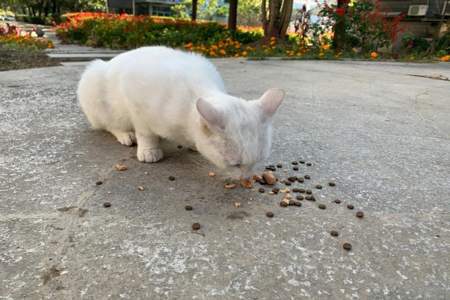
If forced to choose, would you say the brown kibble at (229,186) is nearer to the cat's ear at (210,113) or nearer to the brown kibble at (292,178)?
the brown kibble at (292,178)

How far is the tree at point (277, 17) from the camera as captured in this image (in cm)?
1041

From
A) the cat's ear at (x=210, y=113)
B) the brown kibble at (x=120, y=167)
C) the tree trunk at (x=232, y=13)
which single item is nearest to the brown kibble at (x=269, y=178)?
the cat's ear at (x=210, y=113)

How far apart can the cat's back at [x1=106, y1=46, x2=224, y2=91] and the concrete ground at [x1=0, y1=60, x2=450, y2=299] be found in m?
0.60

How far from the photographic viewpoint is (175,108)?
225 cm

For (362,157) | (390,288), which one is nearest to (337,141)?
(362,157)

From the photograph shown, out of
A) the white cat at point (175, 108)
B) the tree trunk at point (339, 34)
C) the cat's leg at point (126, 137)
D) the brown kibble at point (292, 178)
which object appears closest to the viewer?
the white cat at point (175, 108)

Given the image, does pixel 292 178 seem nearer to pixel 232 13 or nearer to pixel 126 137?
pixel 126 137

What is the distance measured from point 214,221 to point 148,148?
918 mm

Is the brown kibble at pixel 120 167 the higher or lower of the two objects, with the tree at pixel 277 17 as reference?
lower

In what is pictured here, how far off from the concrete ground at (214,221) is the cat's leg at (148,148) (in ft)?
0.19

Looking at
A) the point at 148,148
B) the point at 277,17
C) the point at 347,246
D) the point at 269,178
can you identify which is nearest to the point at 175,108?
the point at 148,148

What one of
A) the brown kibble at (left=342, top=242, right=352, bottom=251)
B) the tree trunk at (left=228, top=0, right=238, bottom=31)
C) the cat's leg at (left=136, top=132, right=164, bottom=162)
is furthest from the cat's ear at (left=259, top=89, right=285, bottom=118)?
the tree trunk at (left=228, top=0, right=238, bottom=31)

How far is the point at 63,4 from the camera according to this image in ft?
127

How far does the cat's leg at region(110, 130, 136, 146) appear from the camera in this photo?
288 cm
